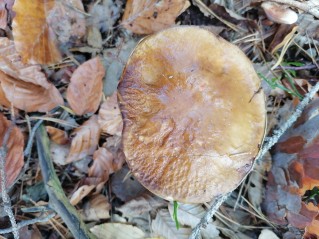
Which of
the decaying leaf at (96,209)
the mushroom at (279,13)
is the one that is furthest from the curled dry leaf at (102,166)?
the mushroom at (279,13)

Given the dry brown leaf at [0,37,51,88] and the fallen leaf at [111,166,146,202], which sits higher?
the dry brown leaf at [0,37,51,88]

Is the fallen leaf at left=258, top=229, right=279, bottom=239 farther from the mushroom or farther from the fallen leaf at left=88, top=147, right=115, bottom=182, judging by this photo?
the mushroom

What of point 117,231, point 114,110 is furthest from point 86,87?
point 117,231

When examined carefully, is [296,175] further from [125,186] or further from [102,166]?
[102,166]

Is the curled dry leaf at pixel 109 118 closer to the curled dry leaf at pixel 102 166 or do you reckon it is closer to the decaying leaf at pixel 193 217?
the curled dry leaf at pixel 102 166

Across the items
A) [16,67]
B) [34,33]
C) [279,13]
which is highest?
[279,13]

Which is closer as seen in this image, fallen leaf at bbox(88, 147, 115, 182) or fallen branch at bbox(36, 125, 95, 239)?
→ fallen branch at bbox(36, 125, 95, 239)

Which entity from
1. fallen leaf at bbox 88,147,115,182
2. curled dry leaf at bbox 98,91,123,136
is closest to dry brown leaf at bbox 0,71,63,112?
curled dry leaf at bbox 98,91,123,136

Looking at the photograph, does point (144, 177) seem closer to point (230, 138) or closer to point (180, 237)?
point (230, 138)
